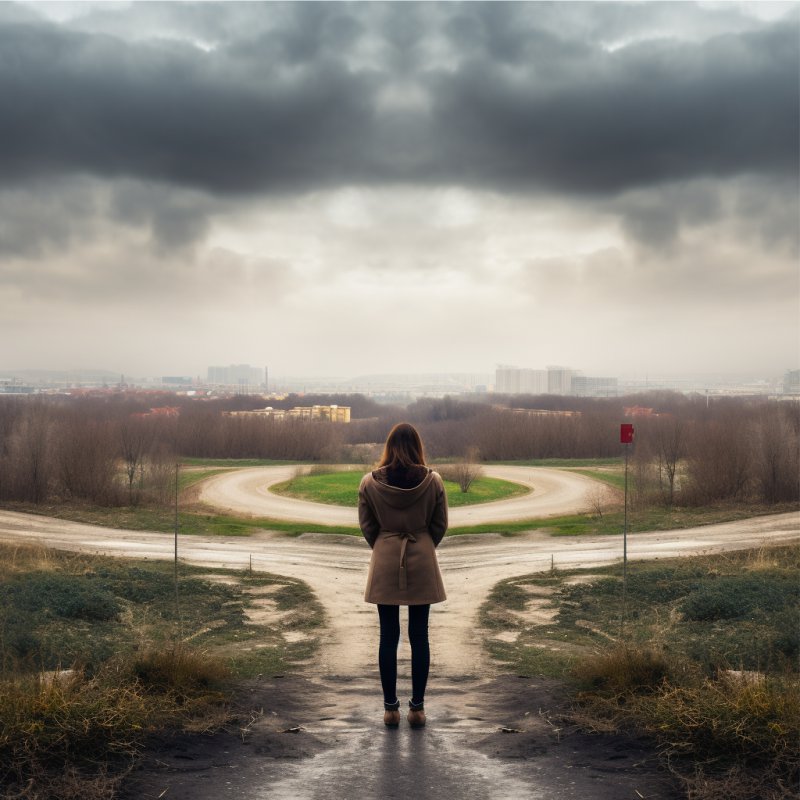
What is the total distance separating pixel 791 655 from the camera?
11203mm

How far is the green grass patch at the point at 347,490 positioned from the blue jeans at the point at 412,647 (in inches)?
1135

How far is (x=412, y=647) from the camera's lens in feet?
22.9

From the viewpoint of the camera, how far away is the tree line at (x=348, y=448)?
124 feet

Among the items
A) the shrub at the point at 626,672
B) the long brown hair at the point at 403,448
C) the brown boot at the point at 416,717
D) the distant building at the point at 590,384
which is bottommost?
the brown boot at the point at 416,717

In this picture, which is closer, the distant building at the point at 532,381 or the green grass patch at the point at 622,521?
the green grass patch at the point at 622,521

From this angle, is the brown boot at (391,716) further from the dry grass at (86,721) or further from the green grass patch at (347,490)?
the green grass patch at (347,490)

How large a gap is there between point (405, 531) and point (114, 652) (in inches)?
222

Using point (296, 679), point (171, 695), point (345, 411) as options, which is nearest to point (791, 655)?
point (296, 679)

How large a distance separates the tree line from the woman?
32254 mm

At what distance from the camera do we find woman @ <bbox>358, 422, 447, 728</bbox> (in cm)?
679

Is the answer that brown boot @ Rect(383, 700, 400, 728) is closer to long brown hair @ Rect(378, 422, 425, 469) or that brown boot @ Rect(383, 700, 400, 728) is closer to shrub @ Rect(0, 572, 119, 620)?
Result: long brown hair @ Rect(378, 422, 425, 469)

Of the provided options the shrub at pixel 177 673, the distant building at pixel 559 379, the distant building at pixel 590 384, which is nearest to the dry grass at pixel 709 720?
the shrub at pixel 177 673

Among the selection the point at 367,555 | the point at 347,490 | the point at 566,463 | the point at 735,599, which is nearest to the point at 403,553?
the point at 735,599

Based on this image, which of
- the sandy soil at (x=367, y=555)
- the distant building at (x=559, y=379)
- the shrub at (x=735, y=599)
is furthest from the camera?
the distant building at (x=559, y=379)
